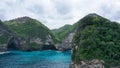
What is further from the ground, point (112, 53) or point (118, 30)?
point (118, 30)

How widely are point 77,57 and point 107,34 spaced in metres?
12.4

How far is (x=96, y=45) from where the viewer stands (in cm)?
7619

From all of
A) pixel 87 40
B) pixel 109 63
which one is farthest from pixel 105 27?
pixel 109 63

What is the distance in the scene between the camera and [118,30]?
8425 centimetres

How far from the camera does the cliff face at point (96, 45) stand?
2827 inches

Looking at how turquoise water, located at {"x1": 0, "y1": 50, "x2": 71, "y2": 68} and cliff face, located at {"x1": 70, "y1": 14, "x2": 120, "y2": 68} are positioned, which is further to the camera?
turquoise water, located at {"x1": 0, "y1": 50, "x2": 71, "y2": 68}

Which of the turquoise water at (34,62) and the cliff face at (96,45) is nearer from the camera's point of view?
the cliff face at (96,45)

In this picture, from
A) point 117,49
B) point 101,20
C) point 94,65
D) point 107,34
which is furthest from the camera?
point 101,20

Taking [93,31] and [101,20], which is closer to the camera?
[93,31]

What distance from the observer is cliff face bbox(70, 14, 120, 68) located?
71812mm

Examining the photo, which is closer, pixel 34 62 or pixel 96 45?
pixel 96 45

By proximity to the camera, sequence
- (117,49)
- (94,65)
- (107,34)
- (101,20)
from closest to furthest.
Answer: (94,65), (117,49), (107,34), (101,20)

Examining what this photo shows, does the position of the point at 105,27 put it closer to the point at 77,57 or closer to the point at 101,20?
the point at 101,20

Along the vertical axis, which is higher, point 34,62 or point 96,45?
point 96,45
